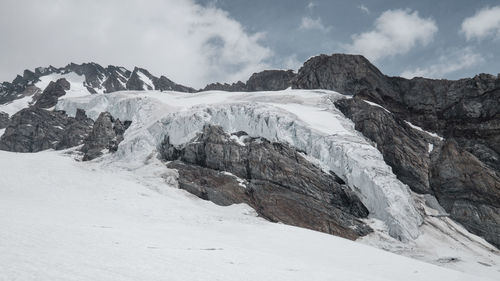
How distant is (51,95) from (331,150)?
370 feet

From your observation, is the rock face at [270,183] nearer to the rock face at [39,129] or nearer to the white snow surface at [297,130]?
the white snow surface at [297,130]

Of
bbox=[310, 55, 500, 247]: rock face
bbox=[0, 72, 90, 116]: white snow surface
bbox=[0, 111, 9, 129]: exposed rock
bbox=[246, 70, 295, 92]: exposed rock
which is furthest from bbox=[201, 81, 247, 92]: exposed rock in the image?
bbox=[0, 111, 9, 129]: exposed rock

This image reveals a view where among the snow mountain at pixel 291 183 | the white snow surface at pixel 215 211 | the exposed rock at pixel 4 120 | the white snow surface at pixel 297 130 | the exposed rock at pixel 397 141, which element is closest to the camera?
the white snow surface at pixel 215 211

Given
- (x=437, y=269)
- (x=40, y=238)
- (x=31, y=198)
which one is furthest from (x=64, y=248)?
(x=437, y=269)

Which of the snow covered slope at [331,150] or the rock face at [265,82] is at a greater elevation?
the rock face at [265,82]

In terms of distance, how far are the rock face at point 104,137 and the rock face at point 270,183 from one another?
24567 mm

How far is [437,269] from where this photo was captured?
88.1ft

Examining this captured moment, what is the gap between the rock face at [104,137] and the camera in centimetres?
7612

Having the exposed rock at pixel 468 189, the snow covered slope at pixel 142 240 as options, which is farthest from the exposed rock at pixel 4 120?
the exposed rock at pixel 468 189

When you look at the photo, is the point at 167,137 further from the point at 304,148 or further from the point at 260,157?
the point at 304,148

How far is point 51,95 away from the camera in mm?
129625

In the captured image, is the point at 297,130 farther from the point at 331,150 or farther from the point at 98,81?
the point at 98,81

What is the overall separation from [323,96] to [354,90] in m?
10.0

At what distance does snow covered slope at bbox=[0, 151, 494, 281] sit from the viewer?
11102mm
